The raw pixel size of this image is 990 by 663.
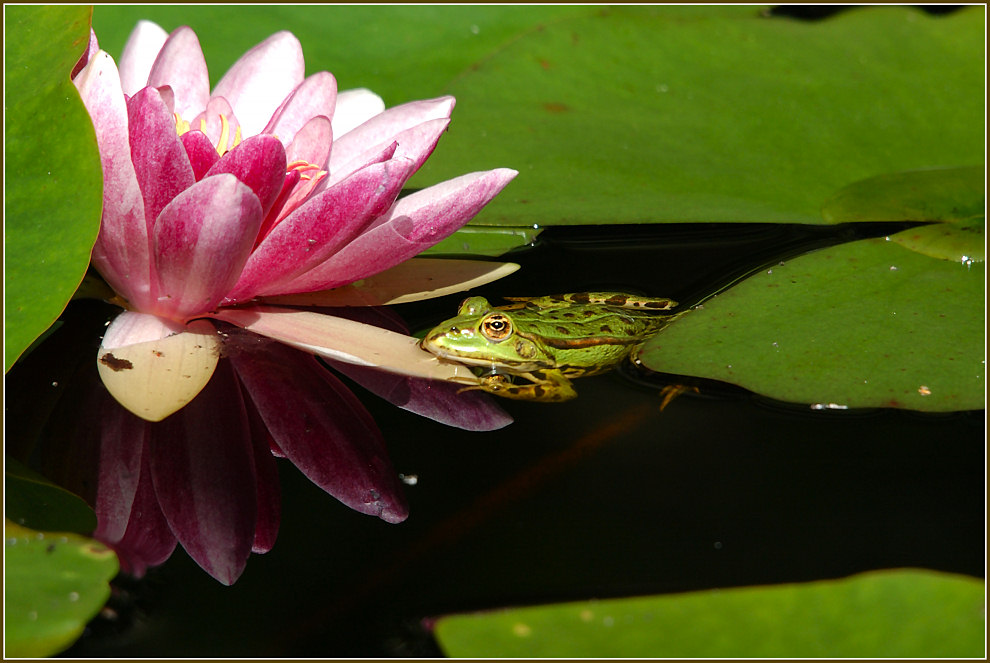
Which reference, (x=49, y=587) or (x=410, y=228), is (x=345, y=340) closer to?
(x=410, y=228)

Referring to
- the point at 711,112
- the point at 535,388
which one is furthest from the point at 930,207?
the point at 535,388

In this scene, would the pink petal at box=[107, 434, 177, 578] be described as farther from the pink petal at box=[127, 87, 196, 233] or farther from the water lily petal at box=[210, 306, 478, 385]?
the pink petal at box=[127, 87, 196, 233]

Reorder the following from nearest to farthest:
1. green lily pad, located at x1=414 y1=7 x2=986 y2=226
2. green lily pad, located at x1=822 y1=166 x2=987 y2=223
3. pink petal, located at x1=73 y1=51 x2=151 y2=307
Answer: pink petal, located at x1=73 y1=51 x2=151 y2=307, green lily pad, located at x1=822 y1=166 x2=987 y2=223, green lily pad, located at x1=414 y1=7 x2=986 y2=226

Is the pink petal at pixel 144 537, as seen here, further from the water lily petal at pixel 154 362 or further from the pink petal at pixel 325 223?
the pink petal at pixel 325 223

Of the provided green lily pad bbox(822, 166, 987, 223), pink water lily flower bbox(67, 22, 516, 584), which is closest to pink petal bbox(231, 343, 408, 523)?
pink water lily flower bbox(67, 22, 516, 584)

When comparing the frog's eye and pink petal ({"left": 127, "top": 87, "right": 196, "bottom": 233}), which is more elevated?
pink petal ({"left": 127, "top": 87, "right": 196, "bottom": 233})

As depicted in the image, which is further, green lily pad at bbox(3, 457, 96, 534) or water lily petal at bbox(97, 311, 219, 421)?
water lily petal at bbox(97, 311, 219, 421)

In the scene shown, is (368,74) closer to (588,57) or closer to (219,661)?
(588,57)

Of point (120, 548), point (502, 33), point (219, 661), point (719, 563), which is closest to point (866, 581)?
point (719, 563)
